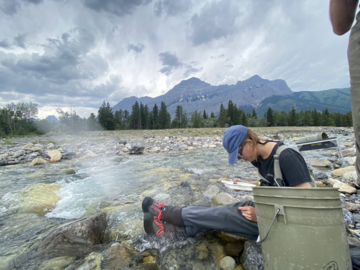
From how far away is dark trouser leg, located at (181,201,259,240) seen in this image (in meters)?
2.02

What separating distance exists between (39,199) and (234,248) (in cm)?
413

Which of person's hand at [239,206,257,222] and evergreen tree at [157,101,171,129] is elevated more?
evergreen tree at [157,101,171,129]

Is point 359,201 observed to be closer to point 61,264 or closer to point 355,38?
point 355,38

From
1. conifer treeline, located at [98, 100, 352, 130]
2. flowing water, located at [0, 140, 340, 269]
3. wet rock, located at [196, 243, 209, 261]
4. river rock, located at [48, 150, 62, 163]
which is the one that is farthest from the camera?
conifer treeline, located at [98, 100, 352, 130]

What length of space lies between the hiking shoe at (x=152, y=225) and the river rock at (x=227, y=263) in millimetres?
898

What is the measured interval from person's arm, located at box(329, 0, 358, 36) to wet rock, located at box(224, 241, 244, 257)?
2.49 metres

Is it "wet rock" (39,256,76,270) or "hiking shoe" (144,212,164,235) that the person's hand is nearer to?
"hiking shoe" (144,212,164,235)

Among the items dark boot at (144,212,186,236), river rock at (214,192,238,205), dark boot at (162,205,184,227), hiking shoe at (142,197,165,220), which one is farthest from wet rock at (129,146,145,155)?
dark boot at (162,205,184,227)

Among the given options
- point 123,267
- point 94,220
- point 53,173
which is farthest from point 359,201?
point 53,173

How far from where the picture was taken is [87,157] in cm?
974

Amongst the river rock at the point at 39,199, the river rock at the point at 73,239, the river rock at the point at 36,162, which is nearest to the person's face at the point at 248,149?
the river rock at the point at 73,239

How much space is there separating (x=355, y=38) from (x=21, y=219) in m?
4.98

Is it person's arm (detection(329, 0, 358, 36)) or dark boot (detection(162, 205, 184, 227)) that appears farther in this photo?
dark boot (detection(162, 205, 184, 227))

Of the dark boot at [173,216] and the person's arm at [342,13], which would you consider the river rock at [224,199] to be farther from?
the person's arm at [342,13]
